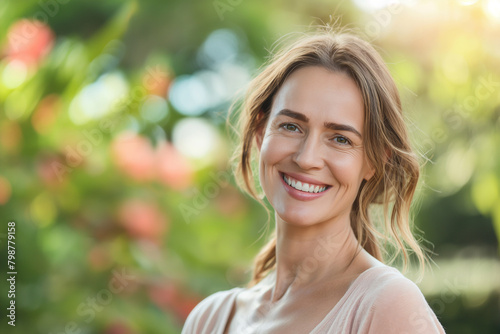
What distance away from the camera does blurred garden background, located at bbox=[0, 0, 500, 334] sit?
7.97 feet

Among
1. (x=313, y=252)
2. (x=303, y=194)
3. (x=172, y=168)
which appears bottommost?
(x=172, y=168)

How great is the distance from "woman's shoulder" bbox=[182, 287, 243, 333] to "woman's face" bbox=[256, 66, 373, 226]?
0.38 m

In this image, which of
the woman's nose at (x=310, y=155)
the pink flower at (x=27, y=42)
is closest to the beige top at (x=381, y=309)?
the woman's nose at (x=310, y=155)

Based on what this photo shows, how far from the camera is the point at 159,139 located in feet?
8.87

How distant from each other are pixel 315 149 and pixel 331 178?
0.08 meters

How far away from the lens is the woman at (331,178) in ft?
4.68

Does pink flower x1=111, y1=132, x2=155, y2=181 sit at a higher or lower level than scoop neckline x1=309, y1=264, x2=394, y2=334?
lower

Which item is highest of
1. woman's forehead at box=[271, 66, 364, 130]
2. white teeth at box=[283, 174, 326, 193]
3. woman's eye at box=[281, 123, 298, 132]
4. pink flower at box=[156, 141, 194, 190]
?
woman's forehead at box=[271, 66, 364, 130]

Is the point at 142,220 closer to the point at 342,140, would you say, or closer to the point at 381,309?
the point at 342,140

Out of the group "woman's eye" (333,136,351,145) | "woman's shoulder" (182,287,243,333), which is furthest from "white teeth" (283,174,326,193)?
"woman's shoulder" (182,287,243,333)

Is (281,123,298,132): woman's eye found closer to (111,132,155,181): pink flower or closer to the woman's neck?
the woman's neck

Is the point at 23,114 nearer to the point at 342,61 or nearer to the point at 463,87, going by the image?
the point at 342,61

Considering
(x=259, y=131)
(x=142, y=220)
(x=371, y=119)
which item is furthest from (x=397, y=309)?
(x=142, y=220)

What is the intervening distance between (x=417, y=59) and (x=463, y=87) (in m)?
0.25
